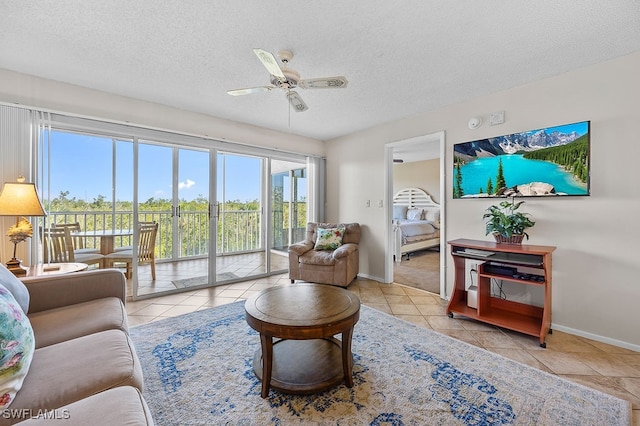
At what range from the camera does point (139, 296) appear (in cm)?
326

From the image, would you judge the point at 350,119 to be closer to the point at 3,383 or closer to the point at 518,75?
the point at 518,75

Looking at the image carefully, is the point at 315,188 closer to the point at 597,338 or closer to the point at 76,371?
the point at 597,338

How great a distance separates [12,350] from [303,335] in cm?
117

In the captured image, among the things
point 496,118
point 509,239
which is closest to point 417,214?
point 496,118

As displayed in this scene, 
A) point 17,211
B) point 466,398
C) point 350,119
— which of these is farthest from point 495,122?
point 17,211

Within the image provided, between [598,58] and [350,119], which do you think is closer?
[598,58]

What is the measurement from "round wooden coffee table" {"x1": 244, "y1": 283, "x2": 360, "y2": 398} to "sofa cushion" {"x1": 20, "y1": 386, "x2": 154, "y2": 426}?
70 cm

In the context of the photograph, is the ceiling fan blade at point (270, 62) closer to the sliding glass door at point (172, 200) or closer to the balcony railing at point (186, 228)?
the sliding glass door at point (172, 200)

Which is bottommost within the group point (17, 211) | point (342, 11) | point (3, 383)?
point (3, 383)

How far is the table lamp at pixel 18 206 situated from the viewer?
2.03 metres

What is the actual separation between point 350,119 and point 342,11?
2.13 m

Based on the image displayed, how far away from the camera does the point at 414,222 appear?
6.11 m

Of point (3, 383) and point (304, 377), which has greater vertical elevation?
point (3, 383)

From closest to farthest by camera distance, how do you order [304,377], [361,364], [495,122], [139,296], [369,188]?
[304,377]
[361,364]
[495,122]
[139,296]
[369,188]
